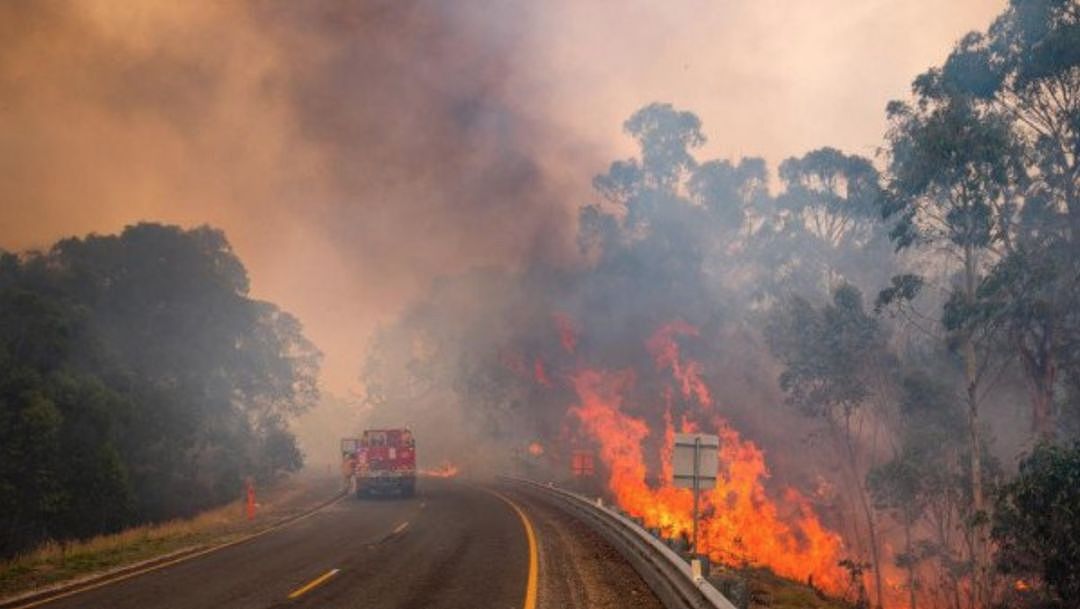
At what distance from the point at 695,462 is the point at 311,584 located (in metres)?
6.60

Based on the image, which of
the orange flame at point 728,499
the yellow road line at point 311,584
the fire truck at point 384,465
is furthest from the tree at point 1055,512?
the fire truck at point 384,465

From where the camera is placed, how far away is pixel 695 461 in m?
12.5

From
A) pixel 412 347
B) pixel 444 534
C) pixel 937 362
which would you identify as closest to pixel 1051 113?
pixel 937 362

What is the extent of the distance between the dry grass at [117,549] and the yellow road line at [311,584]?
176 inches

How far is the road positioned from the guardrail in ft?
0.97

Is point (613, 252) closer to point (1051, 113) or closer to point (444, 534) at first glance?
point (1051, 113)

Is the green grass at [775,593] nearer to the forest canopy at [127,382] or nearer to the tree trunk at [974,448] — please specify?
the tree trunk at [974,448]

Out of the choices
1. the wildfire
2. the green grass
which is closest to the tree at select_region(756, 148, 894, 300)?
the wildfire

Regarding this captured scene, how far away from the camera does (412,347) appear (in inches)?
4279

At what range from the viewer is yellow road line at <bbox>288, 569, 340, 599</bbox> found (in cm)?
1178

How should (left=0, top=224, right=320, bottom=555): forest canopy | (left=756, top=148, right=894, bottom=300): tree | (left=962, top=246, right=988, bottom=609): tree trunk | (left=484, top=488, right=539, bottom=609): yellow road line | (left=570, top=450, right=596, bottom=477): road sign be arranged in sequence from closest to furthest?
(left=484, top=488, right=539, bottom=609): yellow road line < (left=962, top=246, right=988, bottom=609): tree trunk < (left=0, top=224, right=320, bottom=555): forest canopy < (left=570, top=450, right=596, bottom=477): road sign < (left=756, top=148, right=894, bottom=300): tree

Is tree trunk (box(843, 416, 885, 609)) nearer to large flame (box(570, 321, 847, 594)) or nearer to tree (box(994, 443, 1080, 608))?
large flame (box(570, 321, 847, 594))

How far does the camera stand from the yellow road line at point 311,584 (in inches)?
464

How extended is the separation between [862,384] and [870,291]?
20.1 m
